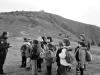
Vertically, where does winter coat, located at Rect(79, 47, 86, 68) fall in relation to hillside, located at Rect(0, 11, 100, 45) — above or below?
below

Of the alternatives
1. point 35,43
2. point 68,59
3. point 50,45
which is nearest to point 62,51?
point 68,59

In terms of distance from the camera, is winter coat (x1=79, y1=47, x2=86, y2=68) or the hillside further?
the hillside

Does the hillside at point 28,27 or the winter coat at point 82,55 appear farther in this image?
the hillside at point 28,27

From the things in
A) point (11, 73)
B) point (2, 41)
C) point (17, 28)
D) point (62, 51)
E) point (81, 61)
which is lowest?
point (11, 73)

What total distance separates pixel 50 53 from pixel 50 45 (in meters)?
0.41

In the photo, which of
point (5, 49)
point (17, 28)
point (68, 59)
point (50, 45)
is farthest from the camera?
point (17, 28)

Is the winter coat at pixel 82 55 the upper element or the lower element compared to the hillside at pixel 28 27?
lower

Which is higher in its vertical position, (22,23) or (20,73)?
(22,23)

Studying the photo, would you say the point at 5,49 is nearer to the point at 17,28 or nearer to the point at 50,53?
the point at 50,53

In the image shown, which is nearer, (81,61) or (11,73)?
(81,61)

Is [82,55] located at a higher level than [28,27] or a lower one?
lower

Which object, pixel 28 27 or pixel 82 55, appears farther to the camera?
pixel 28 27

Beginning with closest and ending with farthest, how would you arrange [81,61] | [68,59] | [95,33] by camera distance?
[68,59]
[81,61]
[95,33]

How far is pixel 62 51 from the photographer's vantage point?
18.0 ft
